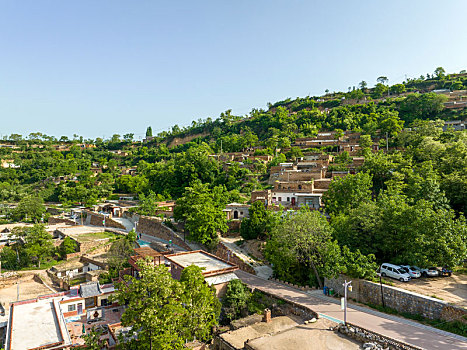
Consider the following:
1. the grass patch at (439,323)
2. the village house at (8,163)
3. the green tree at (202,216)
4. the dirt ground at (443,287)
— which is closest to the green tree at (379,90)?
the green tree at (202,216)

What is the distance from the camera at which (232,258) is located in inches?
992

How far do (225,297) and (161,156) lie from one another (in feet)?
197

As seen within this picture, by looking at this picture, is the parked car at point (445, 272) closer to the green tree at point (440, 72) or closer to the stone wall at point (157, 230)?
the stone wall at point (157, 230)

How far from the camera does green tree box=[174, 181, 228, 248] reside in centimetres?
2764

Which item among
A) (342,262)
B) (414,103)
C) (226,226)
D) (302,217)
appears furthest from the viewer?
(414,103)

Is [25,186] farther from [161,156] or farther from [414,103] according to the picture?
[414,103]

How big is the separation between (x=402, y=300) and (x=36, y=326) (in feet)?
59.2

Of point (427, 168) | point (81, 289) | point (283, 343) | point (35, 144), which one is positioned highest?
point (35, 144)

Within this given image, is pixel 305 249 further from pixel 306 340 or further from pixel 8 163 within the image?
A: pixel 8 163

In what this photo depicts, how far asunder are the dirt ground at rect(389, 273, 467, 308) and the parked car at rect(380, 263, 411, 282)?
29cm

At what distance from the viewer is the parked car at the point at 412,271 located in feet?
56.2

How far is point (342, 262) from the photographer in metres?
17.5

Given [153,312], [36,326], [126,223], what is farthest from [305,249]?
[126,223]

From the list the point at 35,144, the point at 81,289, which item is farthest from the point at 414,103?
the point at 35,144
